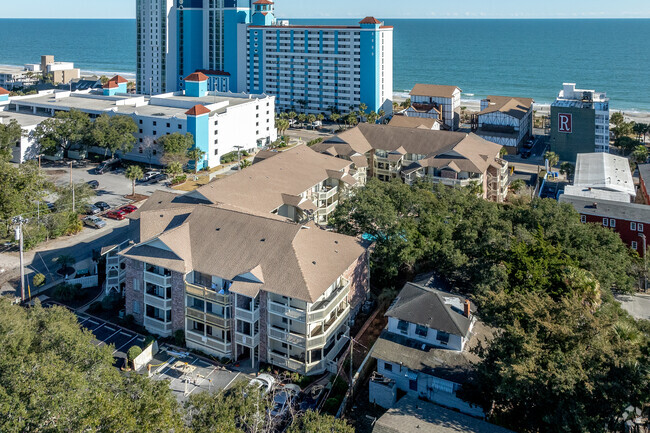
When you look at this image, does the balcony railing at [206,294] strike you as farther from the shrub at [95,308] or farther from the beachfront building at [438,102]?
the beachfront building at [438,102]

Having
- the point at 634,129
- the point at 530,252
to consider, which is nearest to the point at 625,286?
the point at 530,252

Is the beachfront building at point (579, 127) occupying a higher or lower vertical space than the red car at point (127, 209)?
higher

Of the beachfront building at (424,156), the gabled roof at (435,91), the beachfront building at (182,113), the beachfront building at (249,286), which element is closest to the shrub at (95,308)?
the beachfront building at (249,286)

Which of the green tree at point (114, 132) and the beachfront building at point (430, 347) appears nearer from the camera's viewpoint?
the beachfront building at point (430, 347)

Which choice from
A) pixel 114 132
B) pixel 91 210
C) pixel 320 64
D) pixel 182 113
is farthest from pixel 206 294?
pixel 320 64

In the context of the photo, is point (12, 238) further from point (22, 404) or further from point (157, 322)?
point (22, 404)

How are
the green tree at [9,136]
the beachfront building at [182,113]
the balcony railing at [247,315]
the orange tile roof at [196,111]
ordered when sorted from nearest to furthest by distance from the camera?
the balcony railing at [247,315] < the green tree at [9,136] < the orange tile roof at [196,111] < the beachfront building at [182,113]
